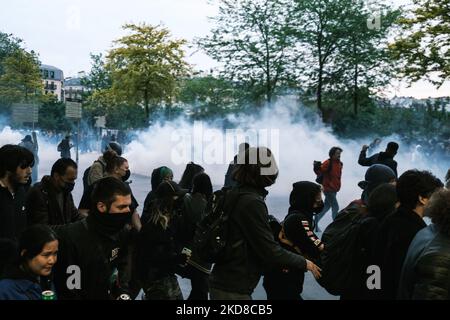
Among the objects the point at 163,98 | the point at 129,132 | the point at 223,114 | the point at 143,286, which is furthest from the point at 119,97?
the point at 143,286

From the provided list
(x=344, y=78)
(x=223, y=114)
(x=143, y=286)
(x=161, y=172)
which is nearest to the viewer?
(x=143, y=286)

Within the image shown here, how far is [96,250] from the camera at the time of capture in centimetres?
278

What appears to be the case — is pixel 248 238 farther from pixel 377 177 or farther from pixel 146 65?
pixel 146 65

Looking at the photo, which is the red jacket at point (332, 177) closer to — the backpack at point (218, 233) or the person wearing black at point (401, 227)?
the person wearing black at point (401, 227)

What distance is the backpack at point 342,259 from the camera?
3.37 m

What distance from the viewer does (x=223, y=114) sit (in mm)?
26984

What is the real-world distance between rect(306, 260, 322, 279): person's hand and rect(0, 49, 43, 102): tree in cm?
3412

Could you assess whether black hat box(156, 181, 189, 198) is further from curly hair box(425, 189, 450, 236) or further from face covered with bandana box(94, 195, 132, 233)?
curly hair box(425, 189, 450, 236)

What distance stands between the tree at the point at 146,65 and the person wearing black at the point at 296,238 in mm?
23507

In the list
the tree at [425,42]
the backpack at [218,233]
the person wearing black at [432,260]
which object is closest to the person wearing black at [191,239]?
the backpack at [218,233]

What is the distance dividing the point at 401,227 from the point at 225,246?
93cm

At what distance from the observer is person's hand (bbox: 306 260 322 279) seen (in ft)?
10.9
